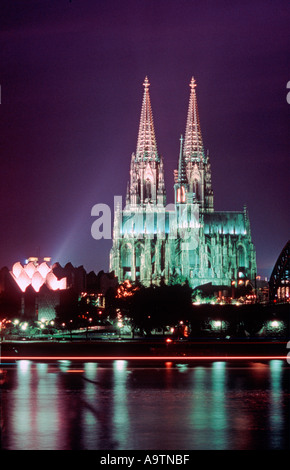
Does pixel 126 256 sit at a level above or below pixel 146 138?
below

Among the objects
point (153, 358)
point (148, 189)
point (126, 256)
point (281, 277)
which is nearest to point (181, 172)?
point (148, 189)

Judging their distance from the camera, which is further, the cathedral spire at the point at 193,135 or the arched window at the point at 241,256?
the cathedral spire at the point at 193,135

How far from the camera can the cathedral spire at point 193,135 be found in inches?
7109

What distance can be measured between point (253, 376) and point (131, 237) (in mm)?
127755

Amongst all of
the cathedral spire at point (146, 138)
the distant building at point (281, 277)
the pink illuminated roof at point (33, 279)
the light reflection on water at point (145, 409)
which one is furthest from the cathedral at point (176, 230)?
the light reflection on water at point (145, 409)

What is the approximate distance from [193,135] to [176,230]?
27.6 metres

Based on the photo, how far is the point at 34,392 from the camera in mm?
29000

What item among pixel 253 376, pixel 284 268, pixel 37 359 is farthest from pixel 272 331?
pixel 253 376

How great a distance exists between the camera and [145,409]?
24.5 metres

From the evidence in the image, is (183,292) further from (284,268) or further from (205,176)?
(205,176)

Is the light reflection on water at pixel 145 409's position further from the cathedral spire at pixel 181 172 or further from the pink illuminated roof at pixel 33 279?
the cathedral spire at pixel 181 172

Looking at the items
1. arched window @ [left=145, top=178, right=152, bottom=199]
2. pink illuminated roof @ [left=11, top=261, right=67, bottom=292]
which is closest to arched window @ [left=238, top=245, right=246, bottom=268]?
arched window @ [left=145, top=178, right=152, bottom=199]

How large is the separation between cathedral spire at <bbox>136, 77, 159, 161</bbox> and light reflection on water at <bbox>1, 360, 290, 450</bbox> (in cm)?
13503

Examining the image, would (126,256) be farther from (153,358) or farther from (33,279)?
(153,358)
